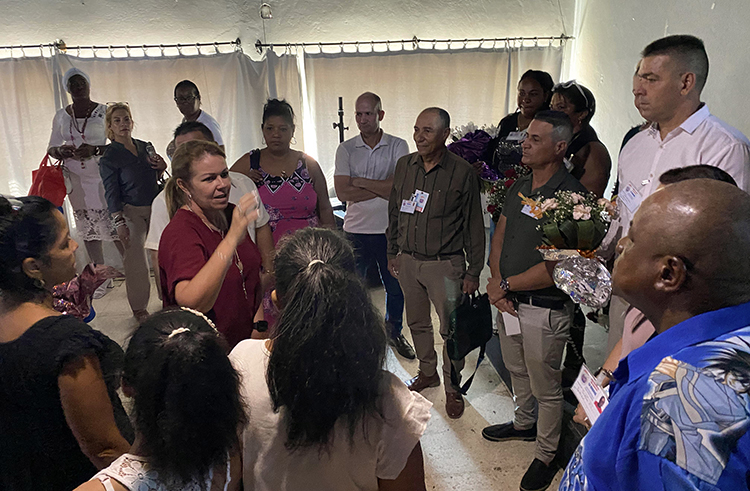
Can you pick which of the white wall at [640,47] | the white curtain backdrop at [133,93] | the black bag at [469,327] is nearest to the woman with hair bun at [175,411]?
the black bag at [469,327]

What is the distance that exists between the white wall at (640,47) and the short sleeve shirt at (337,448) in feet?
10.1

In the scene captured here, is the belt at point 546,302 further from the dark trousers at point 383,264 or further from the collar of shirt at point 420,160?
the dark trousers at point 383,264

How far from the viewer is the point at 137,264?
3893mm

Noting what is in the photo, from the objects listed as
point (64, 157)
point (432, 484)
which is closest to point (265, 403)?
point (432, 484)

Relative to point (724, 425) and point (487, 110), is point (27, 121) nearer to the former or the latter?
point (487, 110)

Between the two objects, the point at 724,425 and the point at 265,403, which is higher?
the point at 724,425

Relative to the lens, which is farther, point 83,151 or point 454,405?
point 83,151

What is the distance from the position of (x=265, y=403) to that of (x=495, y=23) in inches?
210

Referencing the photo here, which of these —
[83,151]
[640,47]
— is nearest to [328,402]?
[83,151]

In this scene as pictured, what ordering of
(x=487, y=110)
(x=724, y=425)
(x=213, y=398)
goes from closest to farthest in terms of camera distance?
(x=724, y=425), (x=213, y=398), (x=487, y=110)

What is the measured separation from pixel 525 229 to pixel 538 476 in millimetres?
1139

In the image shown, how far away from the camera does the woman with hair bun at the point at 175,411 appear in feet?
2.89

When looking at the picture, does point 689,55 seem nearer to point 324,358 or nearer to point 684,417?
point 684,417

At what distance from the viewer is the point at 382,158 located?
329 cm
